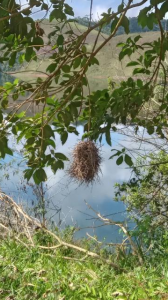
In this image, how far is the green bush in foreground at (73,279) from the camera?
3.03 metres

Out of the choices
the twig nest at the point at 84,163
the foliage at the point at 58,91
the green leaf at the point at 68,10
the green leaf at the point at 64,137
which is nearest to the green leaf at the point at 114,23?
the foliage at the point at 58,91

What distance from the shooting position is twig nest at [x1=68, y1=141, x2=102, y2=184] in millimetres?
3891

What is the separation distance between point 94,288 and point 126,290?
8.0 inches

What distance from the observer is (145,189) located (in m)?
6.32

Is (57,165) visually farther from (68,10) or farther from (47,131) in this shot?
(68,10)

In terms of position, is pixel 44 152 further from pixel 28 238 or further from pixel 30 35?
pixel 28 238

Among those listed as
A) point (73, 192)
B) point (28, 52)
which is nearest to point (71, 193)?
point (73, 192)

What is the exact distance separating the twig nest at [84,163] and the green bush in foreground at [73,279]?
695 mm

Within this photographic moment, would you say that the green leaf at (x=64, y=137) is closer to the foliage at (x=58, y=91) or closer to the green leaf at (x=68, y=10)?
the foliage at (x=58, y=91)

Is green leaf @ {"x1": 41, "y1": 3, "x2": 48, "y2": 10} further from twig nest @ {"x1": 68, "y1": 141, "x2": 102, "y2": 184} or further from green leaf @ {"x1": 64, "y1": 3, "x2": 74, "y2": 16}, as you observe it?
twig nest @ {"x1": 68, "y1": 141, "x2": 102, "y2": 184}

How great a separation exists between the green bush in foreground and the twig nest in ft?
2.28

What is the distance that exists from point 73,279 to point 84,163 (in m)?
0.99

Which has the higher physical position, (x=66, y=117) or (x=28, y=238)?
(x=66, y=117)

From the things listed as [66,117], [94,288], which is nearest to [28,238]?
[94,288]
